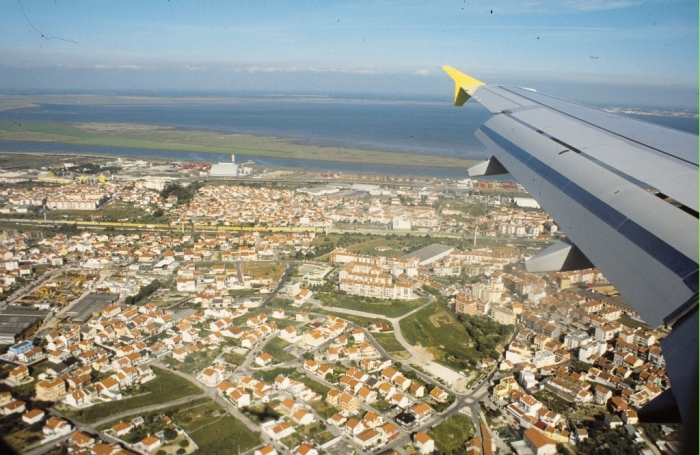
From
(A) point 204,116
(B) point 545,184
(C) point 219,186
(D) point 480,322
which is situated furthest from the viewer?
(A) point 204,116

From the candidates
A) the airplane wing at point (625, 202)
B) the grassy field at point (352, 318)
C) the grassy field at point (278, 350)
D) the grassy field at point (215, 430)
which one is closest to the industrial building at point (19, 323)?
the grassy field at point (215, 430)

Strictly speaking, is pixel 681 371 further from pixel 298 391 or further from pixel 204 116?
pixel 204 116

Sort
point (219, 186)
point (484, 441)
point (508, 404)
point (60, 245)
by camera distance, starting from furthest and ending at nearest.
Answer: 1. point (219, 186)
2. point (60, 245)
3. point (508, 404)
4. point (484, 441)

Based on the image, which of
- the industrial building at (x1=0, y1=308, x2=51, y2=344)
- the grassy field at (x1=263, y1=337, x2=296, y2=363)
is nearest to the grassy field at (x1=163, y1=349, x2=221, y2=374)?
the grassy field at (x1=263, y1=337, x2=296, y2=363)

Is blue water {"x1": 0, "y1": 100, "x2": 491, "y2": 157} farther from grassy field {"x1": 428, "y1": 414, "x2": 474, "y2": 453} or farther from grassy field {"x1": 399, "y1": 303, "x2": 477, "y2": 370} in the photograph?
grassy field {"x1": 428, "y1": 414, "x2": 474, "y2": 453}

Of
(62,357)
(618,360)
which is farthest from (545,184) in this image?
(62,357)

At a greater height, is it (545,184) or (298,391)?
(545,184)

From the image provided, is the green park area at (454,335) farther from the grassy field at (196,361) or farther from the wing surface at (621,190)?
the wing surface at (621,190)
